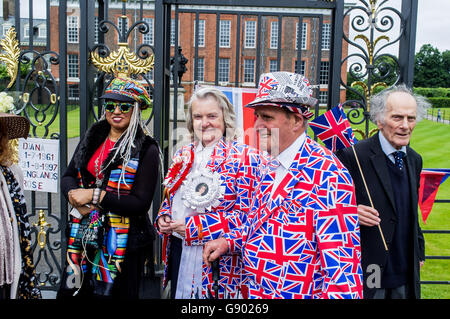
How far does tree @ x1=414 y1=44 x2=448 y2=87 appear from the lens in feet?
190

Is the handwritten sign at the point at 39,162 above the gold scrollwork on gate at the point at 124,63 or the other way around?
the other way around

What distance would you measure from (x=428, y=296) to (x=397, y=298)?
7.46ft

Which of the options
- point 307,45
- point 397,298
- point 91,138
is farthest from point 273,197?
point 307,45

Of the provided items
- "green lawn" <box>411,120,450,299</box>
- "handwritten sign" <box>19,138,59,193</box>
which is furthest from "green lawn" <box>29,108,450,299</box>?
"handwritten sign" <box>19,138,59,193</box>

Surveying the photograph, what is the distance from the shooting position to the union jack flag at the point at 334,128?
2.54 meters

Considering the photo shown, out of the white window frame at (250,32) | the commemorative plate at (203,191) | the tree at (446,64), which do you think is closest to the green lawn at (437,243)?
the commemorative plate at (203,191)

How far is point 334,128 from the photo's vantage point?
8.49 ft

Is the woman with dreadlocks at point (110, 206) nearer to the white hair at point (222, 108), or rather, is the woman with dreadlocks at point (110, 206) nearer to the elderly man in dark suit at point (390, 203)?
the white hair at point (222, 108)

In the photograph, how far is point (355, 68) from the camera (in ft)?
10.9

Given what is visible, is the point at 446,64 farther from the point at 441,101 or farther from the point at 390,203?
the point at 390,203

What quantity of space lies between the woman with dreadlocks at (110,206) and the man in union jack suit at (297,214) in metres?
1.03

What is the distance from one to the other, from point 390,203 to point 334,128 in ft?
1.93

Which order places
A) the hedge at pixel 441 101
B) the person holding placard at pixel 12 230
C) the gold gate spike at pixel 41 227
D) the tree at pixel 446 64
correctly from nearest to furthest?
the person holding placard at pixel 12 230 → the gold gate spike at pixel 41 227 → the hedge at pixel 441 101 → the tree at pixel 446 64

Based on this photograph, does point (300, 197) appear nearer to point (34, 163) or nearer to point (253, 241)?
point (253, 241)
